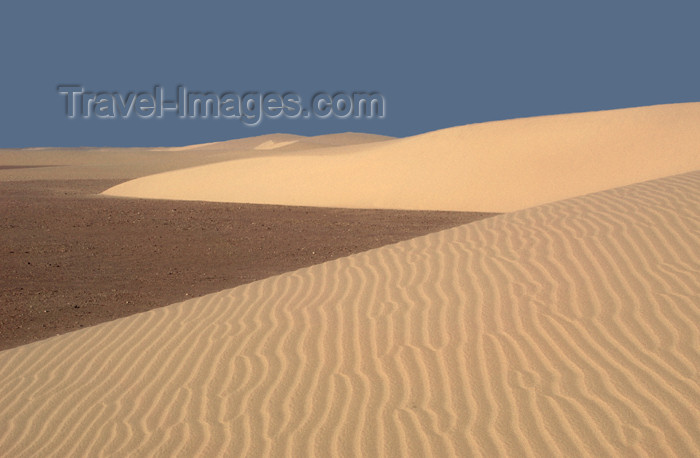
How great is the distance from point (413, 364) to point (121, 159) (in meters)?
70.4

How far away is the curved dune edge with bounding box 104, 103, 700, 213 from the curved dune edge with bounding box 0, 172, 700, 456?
14.5 metres

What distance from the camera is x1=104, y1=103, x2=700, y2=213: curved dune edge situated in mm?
21891

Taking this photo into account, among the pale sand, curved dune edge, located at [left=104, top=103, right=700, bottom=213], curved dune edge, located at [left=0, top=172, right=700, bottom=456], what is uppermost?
curved dune edge, located at [left=0, top=172, right=700, bottom=456]

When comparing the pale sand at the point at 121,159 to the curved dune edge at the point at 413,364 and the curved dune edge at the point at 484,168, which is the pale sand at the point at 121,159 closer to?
the curved dune edge at the point at 484,168

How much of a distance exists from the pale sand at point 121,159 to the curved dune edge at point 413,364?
3114cm

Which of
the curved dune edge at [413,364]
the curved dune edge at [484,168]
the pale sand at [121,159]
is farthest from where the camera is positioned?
the pale sand at [121,159]

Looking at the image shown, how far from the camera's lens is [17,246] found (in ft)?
49.0

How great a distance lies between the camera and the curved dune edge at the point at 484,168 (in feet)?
71.8

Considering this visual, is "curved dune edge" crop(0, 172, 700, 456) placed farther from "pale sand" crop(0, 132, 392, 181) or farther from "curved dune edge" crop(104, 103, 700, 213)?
"pale sand" crop(0, 132, 392, 181)

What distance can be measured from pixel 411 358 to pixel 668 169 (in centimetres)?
1806

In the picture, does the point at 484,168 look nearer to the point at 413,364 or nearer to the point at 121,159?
the point at 413,364

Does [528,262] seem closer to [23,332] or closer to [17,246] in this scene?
[23,332]

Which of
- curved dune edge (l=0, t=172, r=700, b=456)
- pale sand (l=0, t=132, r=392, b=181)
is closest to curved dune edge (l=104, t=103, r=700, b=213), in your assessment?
pale sand (l=0, t=132, r=392, b=181)

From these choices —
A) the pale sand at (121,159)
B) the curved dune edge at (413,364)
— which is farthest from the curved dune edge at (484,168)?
the curved dune edge at (413,364)
